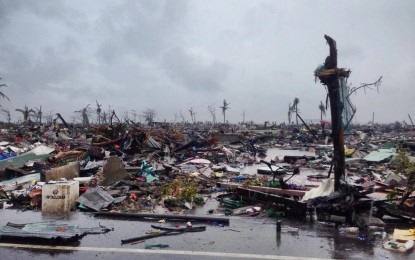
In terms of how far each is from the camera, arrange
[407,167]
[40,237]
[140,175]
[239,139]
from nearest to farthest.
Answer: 1. [40,237]
2. [407,167]
3. [140,175]
4. [239,139]

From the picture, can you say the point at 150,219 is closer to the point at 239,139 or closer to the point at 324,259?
the point at 324,259

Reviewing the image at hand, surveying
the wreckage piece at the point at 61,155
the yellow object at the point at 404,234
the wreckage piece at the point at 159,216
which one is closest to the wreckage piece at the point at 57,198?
the wreckage piece at the point at 159,216

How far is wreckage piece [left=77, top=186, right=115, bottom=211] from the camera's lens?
828 cm

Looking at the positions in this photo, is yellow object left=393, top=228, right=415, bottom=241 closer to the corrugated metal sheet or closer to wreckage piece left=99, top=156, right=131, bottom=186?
wreckage piece left=99, top=156, right=131, bottom=186

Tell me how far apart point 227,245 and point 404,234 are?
3095mm

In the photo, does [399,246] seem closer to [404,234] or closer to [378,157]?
[404,234]

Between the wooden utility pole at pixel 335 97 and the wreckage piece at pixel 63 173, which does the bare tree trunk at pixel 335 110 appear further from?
the wreckage piece at pixel 63 173

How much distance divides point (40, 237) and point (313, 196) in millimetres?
5374

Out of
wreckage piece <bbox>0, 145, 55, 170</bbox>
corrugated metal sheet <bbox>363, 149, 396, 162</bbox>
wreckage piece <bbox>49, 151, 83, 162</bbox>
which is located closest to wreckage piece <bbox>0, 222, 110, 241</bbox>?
wreckage piece <bbox>0, 145, 55, 170</bbox>

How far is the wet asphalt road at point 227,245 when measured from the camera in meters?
5.09

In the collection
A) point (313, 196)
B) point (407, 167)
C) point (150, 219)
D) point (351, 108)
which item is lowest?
point (150, 219)

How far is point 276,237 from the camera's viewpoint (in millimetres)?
6094

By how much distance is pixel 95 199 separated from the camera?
8.60m

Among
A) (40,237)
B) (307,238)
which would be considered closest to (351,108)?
(307,238)
